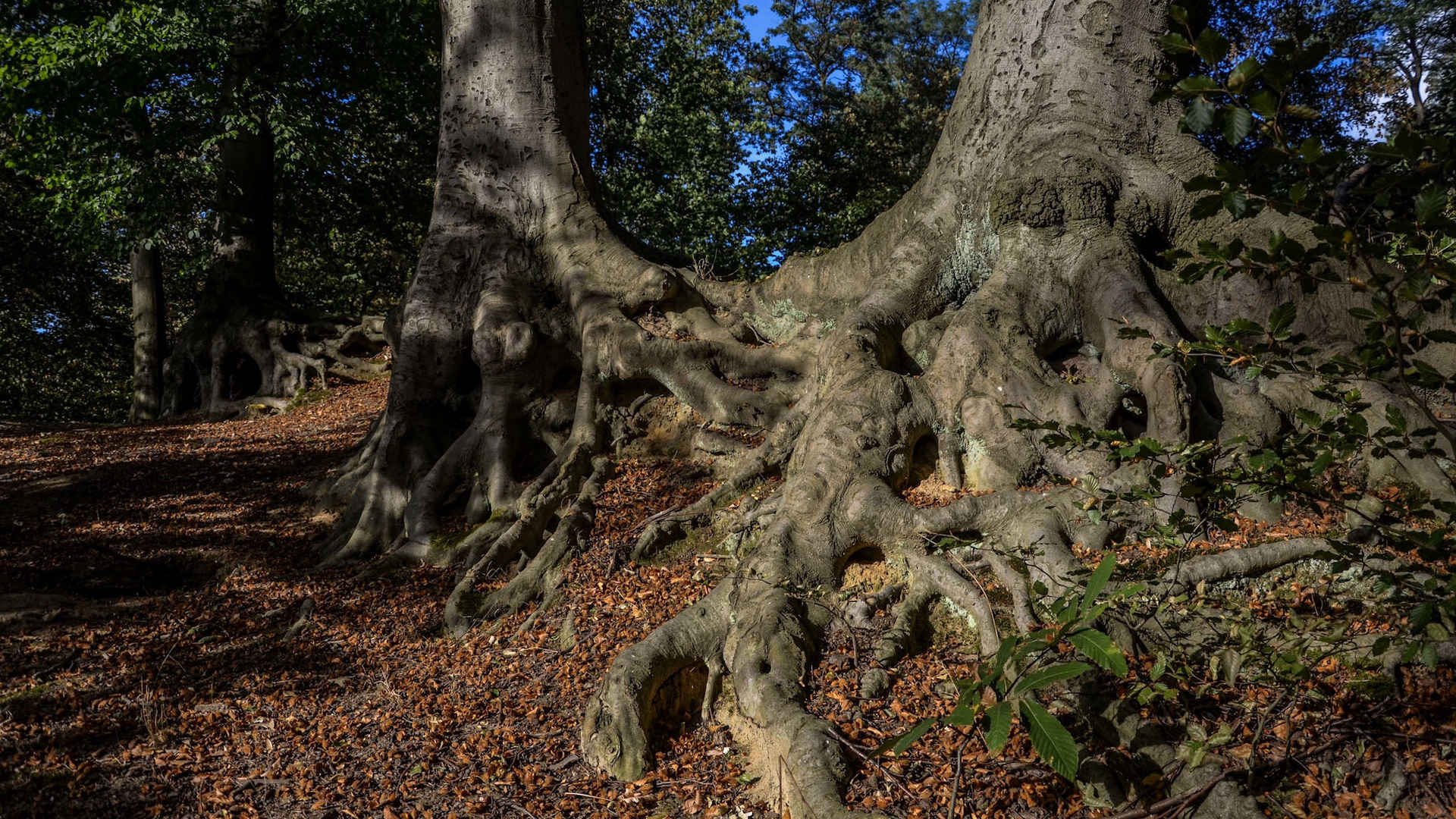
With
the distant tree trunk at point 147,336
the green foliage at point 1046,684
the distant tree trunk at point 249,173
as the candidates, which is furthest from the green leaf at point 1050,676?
the distant tree trunk at point 147,336

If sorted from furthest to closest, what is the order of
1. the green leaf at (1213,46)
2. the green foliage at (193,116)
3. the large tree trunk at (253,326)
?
the large tree trunk at (253,326) → the green foliage at (193,116) → the green leaf at (1213,46)

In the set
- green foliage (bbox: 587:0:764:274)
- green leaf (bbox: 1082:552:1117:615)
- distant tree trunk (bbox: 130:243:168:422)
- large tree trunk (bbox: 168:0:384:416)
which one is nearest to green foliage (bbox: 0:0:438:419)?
large tree trunk (bbox: 168:0:384:416)

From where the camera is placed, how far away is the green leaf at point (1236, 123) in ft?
5.80

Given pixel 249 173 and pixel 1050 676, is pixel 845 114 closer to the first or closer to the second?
pixel 249 173

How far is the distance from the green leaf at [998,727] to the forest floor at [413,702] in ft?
1.94

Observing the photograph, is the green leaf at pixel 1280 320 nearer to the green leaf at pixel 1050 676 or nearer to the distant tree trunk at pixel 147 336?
the green leaf at pixel 1050 676

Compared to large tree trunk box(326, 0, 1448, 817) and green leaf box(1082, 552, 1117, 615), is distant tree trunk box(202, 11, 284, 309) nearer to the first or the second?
large tree trunk box(326, 0, 1448, 817)

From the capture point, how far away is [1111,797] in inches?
108

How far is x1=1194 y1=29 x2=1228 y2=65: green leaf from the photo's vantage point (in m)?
1.72

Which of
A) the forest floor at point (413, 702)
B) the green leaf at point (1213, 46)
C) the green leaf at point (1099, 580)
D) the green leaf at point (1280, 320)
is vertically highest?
the green leaf at point (1213, 46)

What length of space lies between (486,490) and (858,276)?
3.27m

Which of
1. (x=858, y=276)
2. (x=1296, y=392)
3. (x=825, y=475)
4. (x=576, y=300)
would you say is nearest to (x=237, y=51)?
(x=576, y=300)

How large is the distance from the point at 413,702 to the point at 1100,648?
366 cm

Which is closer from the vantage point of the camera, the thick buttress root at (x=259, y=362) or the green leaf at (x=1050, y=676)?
the green leaf at (x=1050, y=676)
